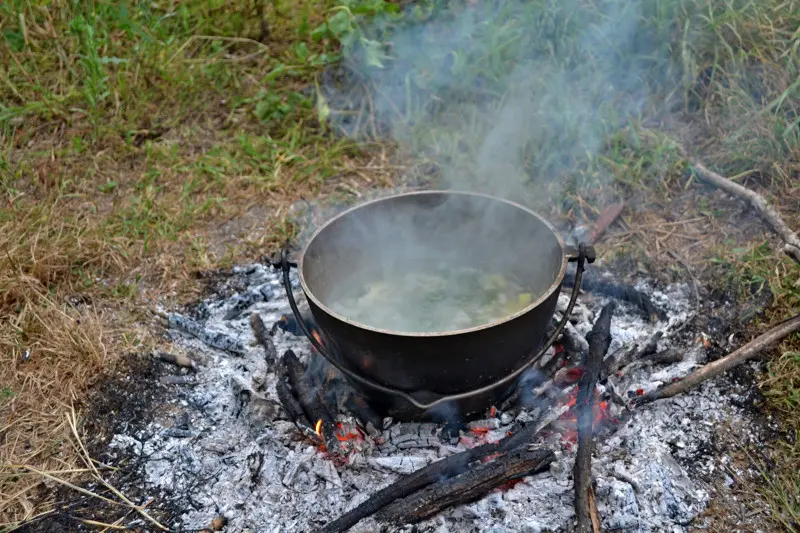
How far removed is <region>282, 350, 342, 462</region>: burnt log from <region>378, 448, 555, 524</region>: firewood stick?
420 mm

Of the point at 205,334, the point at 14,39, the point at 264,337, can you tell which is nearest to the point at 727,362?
the point at 264,337

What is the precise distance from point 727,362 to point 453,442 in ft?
→ 4.65

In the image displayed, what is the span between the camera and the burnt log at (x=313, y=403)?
286cm

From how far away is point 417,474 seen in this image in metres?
2.65

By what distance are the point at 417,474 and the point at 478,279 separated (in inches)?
45.3

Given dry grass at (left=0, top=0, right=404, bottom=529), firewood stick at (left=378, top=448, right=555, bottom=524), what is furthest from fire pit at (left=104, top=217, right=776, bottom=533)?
dry grass at (left=0, top=0, right=404, bottom=529)

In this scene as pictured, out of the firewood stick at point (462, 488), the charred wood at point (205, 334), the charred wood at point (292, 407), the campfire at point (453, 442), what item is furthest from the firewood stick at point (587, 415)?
the charred wood at point (205, 334)

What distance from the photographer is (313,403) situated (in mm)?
2980

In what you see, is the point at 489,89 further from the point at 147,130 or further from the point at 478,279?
the point at 147,130

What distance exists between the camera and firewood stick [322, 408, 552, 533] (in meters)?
2.53

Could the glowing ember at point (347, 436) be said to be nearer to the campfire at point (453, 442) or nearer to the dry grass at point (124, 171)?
the campfire at point (453, 442)

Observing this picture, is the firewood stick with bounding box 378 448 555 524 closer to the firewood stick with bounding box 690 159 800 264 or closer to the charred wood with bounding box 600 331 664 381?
the charred wood with bounding box 600 331 664 381

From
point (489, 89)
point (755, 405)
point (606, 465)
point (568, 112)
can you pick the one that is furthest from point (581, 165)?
point (606, 465)

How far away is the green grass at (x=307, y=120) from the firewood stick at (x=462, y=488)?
1.74 m
